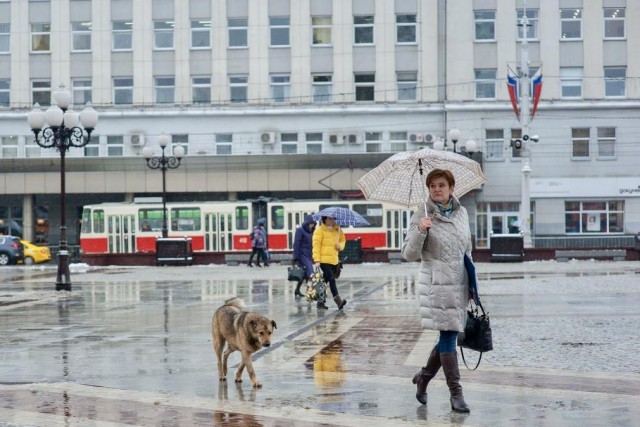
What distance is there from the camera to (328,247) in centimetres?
2017

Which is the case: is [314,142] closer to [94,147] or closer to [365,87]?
[365,87]

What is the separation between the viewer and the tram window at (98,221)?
53.0m

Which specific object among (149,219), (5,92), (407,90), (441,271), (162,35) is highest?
(162,35)

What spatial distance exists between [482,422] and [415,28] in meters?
49.7

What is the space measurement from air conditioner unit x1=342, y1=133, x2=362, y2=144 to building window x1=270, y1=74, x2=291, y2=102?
356 cm

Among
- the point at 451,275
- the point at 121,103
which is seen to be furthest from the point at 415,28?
the point at 451,275

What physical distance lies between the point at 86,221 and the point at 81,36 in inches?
429

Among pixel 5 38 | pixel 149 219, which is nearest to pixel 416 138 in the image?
pixel 149 219

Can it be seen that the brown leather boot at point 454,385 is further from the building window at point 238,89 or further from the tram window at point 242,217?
the building window at point 238,89

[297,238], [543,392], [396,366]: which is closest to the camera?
[543,392]

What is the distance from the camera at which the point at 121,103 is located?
2285 inches

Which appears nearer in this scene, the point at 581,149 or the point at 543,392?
the point at 543,392

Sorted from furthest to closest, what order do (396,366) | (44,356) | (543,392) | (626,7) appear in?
1. (626,7)
2. (44,356)
3. (396,366)
4. (543,392)

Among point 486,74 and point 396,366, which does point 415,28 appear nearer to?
point 486,74
